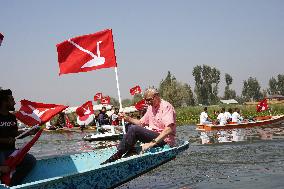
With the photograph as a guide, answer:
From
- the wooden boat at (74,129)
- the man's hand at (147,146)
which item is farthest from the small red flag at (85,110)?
the man's hand at (147,146)

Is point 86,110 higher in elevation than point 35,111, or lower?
lower

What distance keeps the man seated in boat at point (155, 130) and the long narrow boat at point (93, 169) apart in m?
0.22

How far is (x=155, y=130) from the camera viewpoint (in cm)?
927

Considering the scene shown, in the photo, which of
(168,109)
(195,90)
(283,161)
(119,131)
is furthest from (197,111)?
(195,90)

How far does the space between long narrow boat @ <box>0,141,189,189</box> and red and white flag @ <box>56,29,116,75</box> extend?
88.3 inches

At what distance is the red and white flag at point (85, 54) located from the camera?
1050 centimetres

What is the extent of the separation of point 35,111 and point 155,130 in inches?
104

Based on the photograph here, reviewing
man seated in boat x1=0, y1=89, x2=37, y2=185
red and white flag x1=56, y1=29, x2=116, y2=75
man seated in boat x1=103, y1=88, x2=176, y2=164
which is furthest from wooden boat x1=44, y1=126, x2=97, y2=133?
man seated in boat x1=0, y1=89, x2=37, y2=185

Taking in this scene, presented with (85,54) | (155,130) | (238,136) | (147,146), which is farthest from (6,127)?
(238,136)

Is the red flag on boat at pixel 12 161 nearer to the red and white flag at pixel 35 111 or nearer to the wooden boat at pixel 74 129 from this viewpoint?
the red and white flag at pixel 35 111

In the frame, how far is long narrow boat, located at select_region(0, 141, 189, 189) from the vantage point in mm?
6461

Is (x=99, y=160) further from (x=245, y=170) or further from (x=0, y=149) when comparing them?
(x=245, y=170)

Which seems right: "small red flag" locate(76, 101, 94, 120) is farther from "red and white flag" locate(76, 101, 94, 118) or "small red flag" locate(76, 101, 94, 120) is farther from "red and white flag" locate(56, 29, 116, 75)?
"red and white flag" locate(56, 29, 116, 75)

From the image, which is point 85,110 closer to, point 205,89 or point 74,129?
point 74,129
